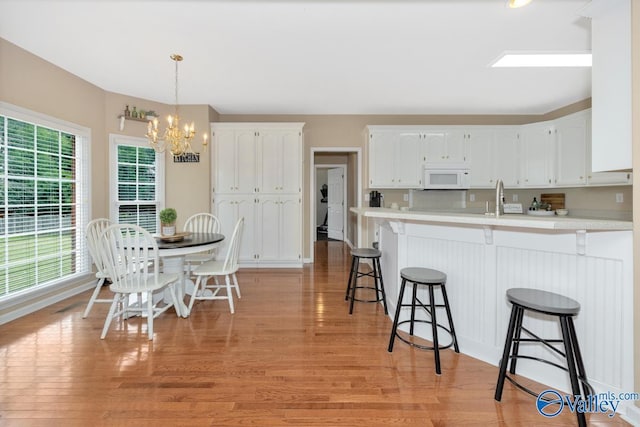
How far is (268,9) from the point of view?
2211 millimetres

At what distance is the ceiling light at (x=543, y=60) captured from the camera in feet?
9.39

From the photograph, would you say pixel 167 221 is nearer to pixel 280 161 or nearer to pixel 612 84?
pixel 280 161

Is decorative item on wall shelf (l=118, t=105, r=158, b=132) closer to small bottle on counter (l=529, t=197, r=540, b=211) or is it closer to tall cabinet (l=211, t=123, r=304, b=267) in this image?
tall cabinet (l=211, t=123, r=304, b=267)

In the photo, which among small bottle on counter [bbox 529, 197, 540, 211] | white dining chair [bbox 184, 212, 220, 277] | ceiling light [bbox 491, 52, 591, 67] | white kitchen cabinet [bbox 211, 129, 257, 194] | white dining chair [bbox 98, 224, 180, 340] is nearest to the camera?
white dining chair [bbox 98, 224, 180, 340]

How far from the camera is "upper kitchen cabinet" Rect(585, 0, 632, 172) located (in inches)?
61.3

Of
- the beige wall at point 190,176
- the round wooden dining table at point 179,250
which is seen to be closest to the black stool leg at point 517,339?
the round wooden dining table at point 179,250

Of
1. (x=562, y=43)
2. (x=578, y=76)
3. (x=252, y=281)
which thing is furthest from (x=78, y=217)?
(x=578, y=76)

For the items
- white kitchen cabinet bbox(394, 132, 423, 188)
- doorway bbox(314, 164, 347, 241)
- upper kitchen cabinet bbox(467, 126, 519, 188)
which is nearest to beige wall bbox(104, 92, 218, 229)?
doorway bbox(314, 164, 347, 241)

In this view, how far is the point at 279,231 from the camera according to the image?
4.61 m

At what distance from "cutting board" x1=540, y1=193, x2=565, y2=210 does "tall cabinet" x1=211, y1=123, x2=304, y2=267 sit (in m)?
4.19

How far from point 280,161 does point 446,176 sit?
2740 mm

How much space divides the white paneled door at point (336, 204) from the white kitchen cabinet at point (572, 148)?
14.1 ft

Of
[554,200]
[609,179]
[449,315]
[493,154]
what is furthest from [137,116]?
[554,200]

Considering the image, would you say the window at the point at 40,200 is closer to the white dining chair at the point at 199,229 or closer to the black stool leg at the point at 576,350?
the white dining chair at the point at 199,229
